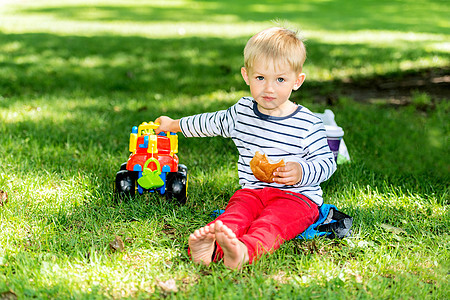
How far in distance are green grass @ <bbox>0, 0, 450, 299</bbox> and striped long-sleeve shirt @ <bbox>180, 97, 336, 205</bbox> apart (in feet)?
1.24

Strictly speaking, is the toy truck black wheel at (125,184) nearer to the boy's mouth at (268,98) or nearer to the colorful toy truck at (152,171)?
the colorful toy truck at (152,171)

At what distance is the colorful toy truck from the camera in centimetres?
342

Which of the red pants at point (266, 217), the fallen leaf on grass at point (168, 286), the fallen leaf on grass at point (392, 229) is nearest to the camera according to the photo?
the fallen leaf on grass at point (168, 286)

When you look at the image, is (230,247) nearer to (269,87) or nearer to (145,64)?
(269,87)

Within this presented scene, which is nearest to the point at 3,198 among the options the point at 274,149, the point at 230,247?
the point at 230,247

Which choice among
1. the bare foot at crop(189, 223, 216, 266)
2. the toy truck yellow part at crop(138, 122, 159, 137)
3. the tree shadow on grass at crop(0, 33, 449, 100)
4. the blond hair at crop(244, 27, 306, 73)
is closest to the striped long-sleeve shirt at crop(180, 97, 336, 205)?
the blond hair at crop(244, 27, 306, 73)

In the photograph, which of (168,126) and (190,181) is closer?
(168,126)

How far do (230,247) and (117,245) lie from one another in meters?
0.71

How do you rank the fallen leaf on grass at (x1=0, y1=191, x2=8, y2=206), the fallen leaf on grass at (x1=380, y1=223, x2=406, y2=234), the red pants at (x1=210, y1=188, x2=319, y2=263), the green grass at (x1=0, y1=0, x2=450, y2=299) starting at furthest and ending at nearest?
the fallen leaf on grass at (x1=0, y1=191, x2=8, y2=206)
the fallen leaf on grass at (x1=380, y1=223, x2=406, y2=234)
the red pants at (x1=210, y1=188, x2=319, y2=263)
the green grass at (x1=0, y1=0, x2=450, y2=299)

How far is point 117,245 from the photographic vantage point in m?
2.91

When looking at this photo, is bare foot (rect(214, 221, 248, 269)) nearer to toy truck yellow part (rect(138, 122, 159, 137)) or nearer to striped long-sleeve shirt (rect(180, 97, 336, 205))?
striped long-sleeve shirt (rect(180, 97, 336, 205))

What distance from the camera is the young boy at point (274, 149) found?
9.72ft

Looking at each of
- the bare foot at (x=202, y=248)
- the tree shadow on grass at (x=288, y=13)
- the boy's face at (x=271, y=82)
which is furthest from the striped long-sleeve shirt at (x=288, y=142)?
the tree shadow on grass at (x=288, y=13)

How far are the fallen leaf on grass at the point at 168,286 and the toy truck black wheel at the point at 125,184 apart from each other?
1.07 meters
